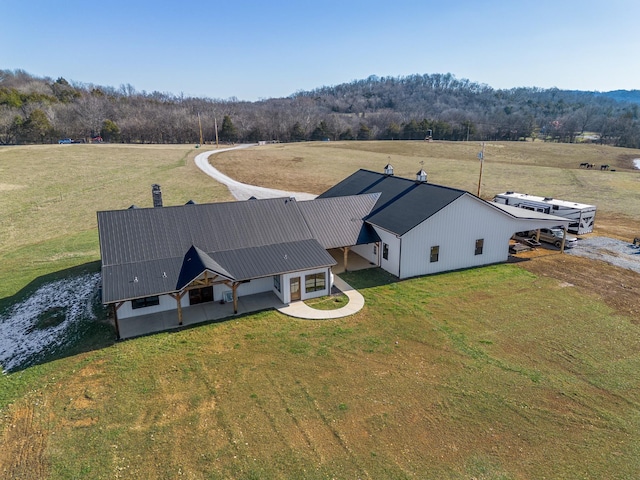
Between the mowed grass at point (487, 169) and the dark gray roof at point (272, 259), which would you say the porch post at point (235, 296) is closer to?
the dark gray roof at point (272, 259)

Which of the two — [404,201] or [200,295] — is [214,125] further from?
[200,295]

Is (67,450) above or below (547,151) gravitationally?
below

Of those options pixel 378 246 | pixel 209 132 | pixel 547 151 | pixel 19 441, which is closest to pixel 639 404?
pixel 378 246

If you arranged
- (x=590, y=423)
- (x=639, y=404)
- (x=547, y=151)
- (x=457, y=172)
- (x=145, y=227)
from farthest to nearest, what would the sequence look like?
(x=547, y=151)
(x=457, y=172)
(x=145, y=227)
(x=639, y=404)
(x=590, y=423)

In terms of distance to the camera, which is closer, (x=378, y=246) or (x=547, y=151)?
(x=378, y=246)

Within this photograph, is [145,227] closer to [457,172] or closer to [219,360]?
[219,360]

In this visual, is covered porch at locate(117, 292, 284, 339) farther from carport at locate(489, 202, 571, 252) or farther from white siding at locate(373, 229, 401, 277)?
carport at locate(489, 202, 571, 252)

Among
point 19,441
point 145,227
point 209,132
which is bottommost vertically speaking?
point 19,441
